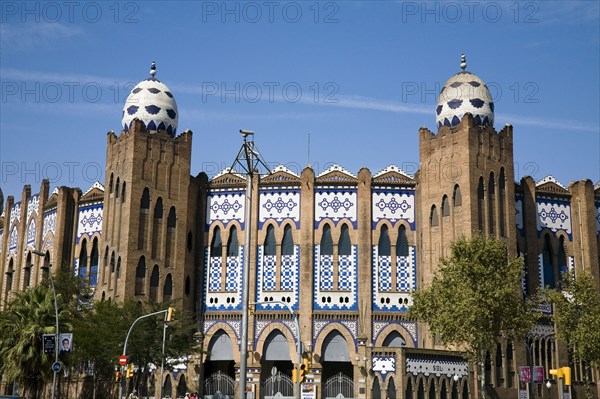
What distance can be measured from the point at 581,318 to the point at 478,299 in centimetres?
737

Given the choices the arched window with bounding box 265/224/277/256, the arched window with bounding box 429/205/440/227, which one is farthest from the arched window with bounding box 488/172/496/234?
the arched window with bounding box 265/224/277/256

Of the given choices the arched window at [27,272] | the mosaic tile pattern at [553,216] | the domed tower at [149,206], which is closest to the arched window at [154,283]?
the domed tower at [149,206]

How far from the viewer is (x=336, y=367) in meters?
52.5

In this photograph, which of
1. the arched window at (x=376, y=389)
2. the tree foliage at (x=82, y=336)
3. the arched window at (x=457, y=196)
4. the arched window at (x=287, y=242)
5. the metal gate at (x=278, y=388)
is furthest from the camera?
the arched window at (x=287, y=242)

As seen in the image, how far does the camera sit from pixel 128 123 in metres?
52.0

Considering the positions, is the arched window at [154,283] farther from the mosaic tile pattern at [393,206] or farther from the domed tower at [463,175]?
the domed tower at [463,175]

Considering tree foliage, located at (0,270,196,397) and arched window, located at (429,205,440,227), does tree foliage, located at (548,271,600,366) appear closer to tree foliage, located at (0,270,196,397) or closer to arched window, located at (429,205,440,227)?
arched window, located at (429,205,440,227)

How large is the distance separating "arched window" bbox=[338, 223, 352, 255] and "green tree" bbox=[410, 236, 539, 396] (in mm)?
12195

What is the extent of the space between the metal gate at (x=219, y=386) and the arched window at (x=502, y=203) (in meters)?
17.9

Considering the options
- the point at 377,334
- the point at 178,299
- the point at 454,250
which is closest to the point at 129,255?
the point at 178,299

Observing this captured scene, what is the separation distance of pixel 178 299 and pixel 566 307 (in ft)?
68.3

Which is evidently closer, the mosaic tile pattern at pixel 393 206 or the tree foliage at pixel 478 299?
the tree foliage at pixel 478 299

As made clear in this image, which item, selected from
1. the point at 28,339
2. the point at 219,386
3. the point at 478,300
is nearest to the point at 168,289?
the point at 219,386

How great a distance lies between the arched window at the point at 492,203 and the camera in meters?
47.5
